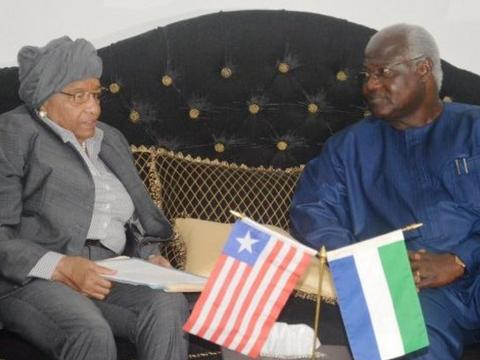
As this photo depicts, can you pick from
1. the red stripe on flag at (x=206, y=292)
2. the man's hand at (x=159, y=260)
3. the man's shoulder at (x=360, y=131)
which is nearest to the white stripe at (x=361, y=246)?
the red stripe on flag at (x=206, y=292)

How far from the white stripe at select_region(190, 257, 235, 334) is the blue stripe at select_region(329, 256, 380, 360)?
0.68 feet

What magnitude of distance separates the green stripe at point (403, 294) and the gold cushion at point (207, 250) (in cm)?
59

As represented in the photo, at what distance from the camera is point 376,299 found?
1682 millimetres

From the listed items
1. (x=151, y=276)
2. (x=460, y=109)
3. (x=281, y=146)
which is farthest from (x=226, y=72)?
(x=151, y=276)

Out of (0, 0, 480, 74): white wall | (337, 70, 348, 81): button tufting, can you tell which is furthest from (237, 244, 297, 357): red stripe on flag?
(0, 0, 480, 74): white wall

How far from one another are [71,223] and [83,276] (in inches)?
7.4

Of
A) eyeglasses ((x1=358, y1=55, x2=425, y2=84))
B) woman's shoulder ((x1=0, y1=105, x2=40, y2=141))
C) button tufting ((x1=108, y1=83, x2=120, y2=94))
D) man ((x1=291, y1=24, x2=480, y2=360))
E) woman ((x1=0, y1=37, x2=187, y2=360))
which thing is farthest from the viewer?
button tufting ((x1=108, y1=83, x2=120, y2=94))

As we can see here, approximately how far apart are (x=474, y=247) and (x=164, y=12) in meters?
1.31

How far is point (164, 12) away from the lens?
9.40 feet

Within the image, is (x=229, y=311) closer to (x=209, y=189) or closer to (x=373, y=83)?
(x=209, y=189)

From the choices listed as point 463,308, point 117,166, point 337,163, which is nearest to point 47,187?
point 117,166

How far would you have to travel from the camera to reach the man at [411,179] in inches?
90.0

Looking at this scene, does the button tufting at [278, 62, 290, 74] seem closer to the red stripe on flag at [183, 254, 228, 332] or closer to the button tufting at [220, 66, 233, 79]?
the button tufting at [220, 66, 233, 79]

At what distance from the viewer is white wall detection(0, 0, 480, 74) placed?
2.75m
